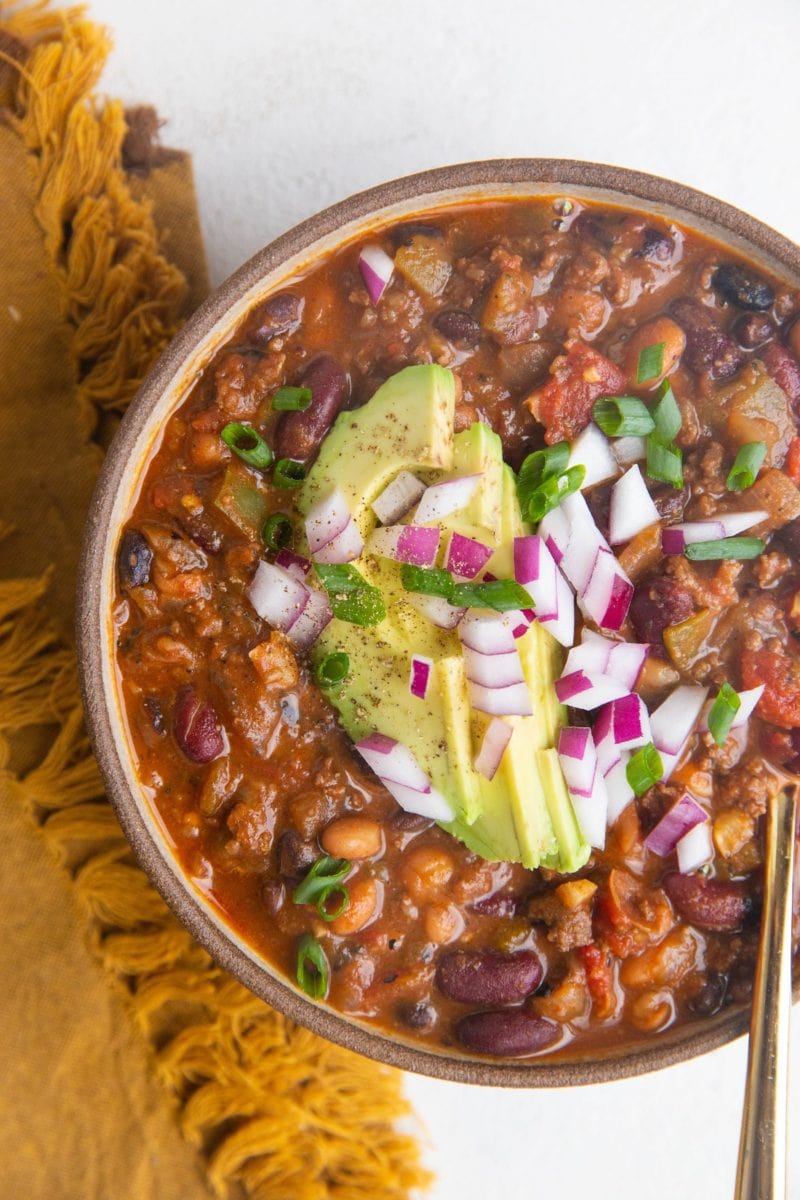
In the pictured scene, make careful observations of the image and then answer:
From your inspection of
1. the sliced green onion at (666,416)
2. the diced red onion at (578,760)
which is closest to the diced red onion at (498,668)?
the diced red onion at (578,760)

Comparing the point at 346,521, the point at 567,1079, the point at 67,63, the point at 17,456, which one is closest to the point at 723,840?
the point at 567,1079

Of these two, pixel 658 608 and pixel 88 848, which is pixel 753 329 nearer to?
pixel 658 608

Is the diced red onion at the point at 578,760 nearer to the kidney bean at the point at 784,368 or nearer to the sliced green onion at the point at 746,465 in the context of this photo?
the sliced green onion at the point at 746,465

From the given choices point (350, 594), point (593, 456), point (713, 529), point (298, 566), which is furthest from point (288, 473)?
point (713, 529)

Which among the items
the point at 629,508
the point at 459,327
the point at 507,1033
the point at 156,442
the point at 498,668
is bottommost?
the point at 507,1033

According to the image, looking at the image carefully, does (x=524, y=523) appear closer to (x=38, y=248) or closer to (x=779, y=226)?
(x=779, y=226)

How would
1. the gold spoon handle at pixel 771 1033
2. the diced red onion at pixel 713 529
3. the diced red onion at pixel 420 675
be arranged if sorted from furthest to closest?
the diced red onion at pixel 713 529, the diced red onion at pixel 420 675, the gold spoon handle at pixel 771 1033
